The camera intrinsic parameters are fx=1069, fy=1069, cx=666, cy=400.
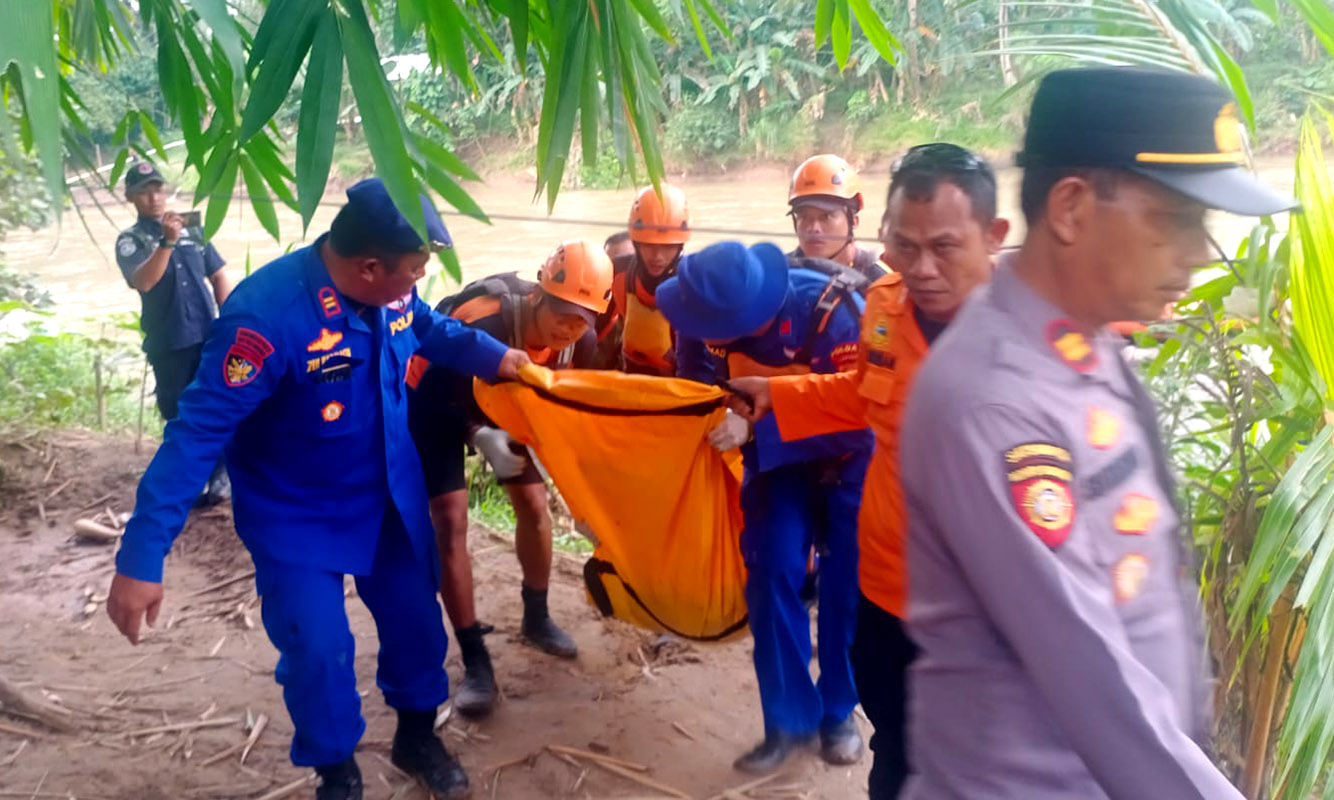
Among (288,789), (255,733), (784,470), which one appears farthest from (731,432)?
(255,733)

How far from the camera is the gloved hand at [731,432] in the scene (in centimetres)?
302

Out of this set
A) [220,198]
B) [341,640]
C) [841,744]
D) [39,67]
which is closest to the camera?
[39,67]

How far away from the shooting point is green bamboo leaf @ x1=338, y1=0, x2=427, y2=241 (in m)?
1.67

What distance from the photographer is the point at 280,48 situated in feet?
5.60

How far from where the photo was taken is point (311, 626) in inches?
108

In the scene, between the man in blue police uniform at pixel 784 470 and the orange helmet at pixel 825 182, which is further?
the orange helmet at pixel 825 182

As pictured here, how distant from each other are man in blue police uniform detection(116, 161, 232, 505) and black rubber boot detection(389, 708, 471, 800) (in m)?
2.68

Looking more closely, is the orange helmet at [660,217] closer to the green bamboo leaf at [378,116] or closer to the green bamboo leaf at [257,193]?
the green bamboo leaf at [257,193]

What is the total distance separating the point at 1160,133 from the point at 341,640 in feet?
7.81

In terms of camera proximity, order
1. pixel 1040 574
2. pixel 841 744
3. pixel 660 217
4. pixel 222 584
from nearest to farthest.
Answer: pixel 1040 574 → pixel 841 744 → pixel 660 217 → pixel 222 584

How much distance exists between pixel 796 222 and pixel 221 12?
2905 millimetres

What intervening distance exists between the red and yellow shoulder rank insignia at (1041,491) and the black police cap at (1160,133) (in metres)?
0.32

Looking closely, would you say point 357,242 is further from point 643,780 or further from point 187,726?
point 187,726

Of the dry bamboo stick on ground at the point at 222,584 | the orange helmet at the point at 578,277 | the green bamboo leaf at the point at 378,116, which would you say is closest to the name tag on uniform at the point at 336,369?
the orange helmet at the point at 578,277
